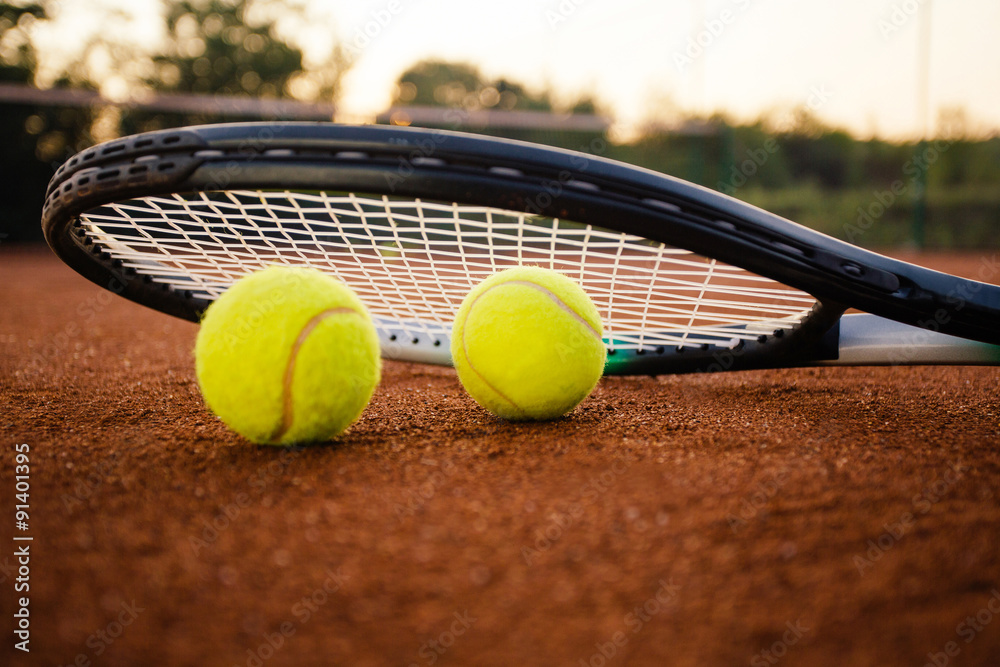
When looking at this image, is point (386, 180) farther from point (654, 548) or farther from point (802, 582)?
point (802, 582)

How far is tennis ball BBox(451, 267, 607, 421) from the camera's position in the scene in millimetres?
1630

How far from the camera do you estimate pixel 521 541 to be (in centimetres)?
106

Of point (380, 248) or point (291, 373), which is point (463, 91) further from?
point (291, 373)

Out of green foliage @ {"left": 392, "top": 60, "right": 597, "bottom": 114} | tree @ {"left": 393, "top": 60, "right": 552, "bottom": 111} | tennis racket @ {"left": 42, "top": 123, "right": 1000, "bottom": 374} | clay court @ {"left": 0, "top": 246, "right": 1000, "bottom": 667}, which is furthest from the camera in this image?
tree @ {"left": 393, "top": 60, "right": 552, "bottom": 111}

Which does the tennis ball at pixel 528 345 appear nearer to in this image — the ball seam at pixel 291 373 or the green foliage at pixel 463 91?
the ball seam at pixel 291 373

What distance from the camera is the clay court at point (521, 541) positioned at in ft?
2.79

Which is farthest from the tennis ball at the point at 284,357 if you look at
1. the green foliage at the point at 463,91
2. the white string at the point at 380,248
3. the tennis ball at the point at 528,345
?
the green foliage at the point at 463,91

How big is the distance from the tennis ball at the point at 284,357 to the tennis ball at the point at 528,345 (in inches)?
11.8

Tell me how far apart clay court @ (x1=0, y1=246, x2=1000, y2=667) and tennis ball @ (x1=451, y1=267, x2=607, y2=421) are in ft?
0.29

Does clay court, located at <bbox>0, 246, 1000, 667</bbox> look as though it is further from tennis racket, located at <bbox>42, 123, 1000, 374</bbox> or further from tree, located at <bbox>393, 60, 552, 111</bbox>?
tree, located at <bbox>393, 60, 552, 111</bbox>

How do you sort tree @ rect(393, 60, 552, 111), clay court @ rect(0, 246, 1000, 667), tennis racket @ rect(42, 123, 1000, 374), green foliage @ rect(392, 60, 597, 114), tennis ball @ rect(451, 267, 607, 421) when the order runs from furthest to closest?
tree @ rect(393, 60, 552, 111), green foliage @ rect(392, 60, 597, 114), tennis ball @ rect(451, 267, 607, 421), tennis racket @ rect(42, 123, 1000, 374), clay court @ rect(0, 246, 1000, 667)

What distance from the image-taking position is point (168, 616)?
2.97ft

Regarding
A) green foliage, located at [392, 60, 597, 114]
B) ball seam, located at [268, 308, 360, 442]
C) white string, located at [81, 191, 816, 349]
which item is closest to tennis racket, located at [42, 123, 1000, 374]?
white string, located at [81, 191, 816, 349]

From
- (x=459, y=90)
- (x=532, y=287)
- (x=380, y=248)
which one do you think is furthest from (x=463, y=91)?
(x=532, y=287)
